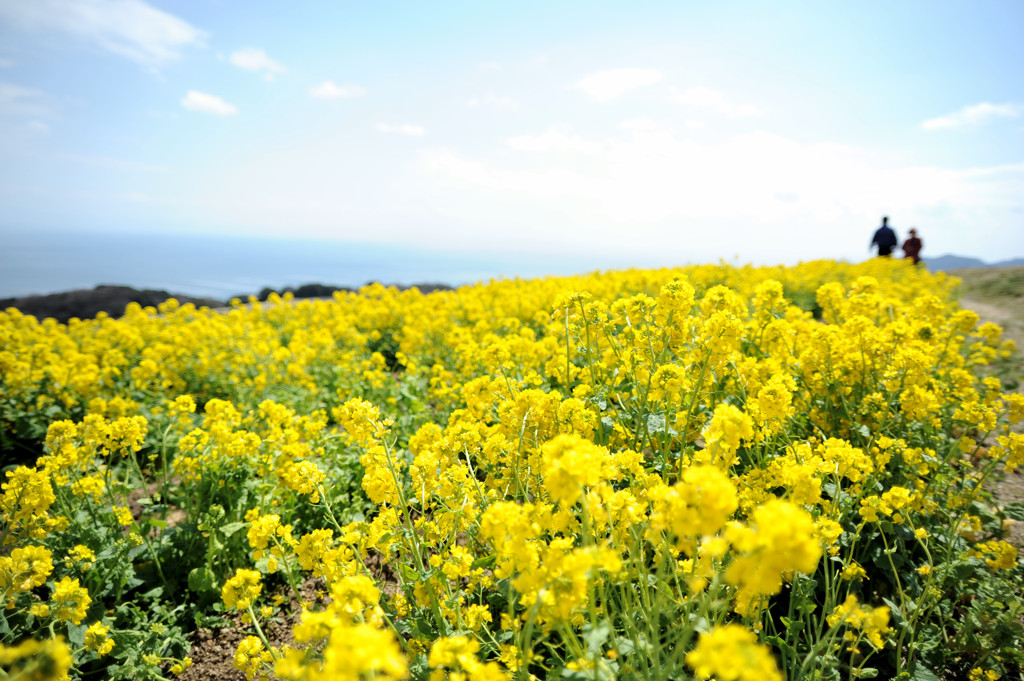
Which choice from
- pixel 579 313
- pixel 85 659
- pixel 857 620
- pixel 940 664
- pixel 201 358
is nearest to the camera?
pixel 857 620

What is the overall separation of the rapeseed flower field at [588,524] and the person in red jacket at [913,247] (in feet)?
41.5

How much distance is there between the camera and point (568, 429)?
2.46 meters

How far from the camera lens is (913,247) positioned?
1485 cm

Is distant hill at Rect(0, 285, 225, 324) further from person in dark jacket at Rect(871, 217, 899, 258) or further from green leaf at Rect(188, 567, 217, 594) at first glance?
person in dark jacket at Rect(871, 217, 899, 258)

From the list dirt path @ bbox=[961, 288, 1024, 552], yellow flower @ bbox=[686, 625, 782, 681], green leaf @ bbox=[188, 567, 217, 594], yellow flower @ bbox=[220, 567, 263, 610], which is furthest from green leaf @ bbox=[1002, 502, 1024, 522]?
green leaf @ bbox=[188, 567, 217, 594]

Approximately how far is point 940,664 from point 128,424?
4.57m

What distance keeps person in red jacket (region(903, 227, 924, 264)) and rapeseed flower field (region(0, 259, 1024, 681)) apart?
1264 cm

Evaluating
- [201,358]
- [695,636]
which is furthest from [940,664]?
[201,358]

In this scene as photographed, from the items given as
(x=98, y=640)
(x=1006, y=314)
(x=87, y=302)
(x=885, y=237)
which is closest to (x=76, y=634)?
(x=98, y=640)

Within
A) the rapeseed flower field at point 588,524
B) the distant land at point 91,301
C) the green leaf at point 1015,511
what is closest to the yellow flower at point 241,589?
the rapeseed flower field at point 588,524

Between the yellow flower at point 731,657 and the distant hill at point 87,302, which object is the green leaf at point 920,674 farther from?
the distant hill at point 87,302

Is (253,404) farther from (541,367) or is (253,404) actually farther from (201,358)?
(541,367)

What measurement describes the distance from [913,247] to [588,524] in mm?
17924

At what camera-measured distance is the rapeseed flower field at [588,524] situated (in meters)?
1.40
